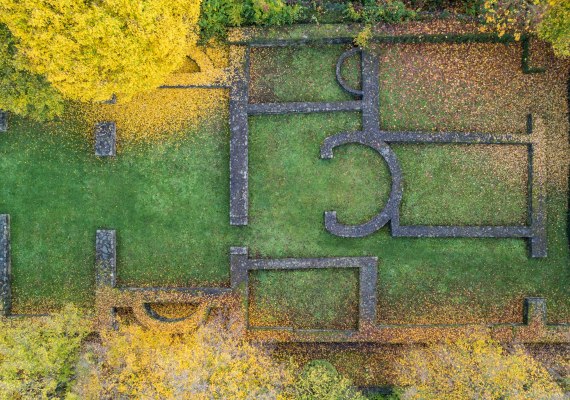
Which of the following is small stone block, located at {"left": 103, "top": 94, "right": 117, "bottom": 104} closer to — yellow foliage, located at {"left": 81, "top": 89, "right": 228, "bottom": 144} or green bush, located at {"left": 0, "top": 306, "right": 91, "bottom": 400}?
yellow foliage, located at {"left": 81, "top": 89, "right": 228, "bottom": 144}

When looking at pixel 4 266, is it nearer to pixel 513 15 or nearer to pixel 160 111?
pixel 160 111

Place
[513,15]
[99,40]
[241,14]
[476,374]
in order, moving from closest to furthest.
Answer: [99,40]
[476,374]
[513,15]
[241,14]

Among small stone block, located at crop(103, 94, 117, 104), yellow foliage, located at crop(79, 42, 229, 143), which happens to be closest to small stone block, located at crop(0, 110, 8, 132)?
yellow foliage, located at crop(79, 42, 229, 143)

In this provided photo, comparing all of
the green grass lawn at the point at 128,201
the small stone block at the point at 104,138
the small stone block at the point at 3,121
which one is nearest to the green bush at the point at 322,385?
the green grass lawn at the point at 128,201

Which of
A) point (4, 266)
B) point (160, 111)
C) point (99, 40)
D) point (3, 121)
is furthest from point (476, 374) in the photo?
point (3, 121)

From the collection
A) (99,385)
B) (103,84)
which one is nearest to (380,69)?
(103,84)
